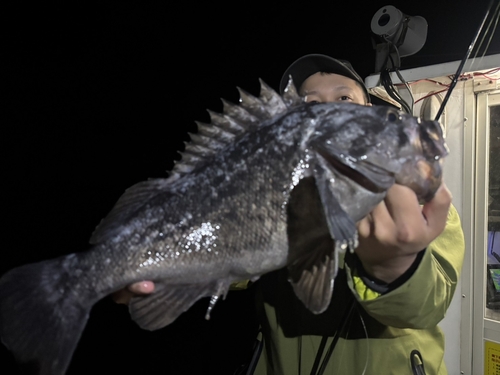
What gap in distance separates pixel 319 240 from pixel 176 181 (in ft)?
2.07

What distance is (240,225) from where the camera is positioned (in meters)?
1.40

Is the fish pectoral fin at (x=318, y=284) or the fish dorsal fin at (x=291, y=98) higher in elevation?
the fish dorsal fin at (x=291, y=98)

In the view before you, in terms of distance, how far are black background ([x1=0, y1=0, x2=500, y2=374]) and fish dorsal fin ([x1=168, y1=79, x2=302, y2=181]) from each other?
734cm

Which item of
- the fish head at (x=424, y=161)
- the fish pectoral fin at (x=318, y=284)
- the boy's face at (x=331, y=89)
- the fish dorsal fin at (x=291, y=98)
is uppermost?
the boy's face at (x=331, y=89)

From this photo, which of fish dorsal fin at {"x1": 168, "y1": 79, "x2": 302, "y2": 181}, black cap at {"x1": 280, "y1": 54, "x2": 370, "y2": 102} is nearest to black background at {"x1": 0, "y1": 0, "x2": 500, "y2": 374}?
black cap at {"x1": 280, "y1": 54, "x2": 370, "y2": 102}

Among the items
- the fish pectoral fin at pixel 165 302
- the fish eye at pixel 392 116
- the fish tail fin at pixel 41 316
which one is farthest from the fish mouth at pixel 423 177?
the fish tail fin at pixel 41 316

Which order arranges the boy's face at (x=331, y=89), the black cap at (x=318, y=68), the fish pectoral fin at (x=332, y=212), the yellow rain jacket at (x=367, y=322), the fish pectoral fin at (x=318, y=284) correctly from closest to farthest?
the fish pectoral fin at (x=332, y=212) < the fish pectoral fin at (x=318, y=284) < the yellow rain jacket at (x=367, y=322) < the boy's face at (x=331, y=89) < the black cap at (x=318, y=68)

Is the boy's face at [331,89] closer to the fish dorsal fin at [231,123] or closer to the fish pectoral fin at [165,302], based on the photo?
the fish dorsal fin at [231,123]

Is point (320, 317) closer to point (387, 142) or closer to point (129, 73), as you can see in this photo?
point (387, 142)

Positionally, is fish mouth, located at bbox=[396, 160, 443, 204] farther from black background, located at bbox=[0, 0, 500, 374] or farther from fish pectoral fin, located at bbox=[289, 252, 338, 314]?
black background, located at bbox=[0, 0, 500, 374]

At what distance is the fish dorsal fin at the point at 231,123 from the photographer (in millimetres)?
1516

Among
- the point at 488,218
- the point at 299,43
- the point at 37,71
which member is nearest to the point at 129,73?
the point at 37,71

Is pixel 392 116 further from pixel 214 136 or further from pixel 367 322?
pixel 367 322

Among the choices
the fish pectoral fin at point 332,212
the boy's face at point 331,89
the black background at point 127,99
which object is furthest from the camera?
the black background at point 127,99
